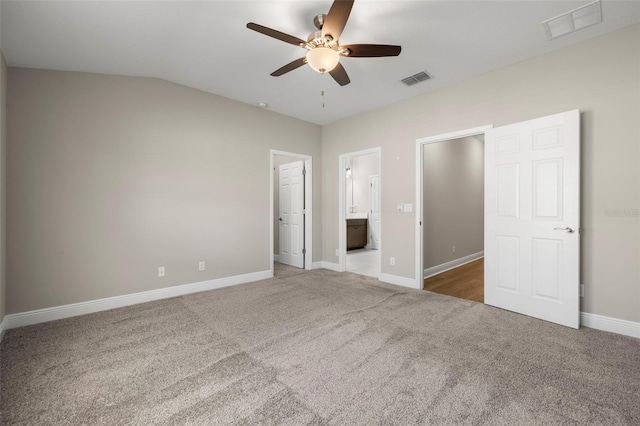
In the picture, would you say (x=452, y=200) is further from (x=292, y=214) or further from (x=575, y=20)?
(x=575, y=20)

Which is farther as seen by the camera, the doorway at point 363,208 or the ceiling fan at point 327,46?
the doorway at point 363,208

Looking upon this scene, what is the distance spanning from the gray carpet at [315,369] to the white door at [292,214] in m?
2.36

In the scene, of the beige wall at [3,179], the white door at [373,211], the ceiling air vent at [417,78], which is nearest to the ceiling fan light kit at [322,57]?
the ceiling air vent at [417,78]

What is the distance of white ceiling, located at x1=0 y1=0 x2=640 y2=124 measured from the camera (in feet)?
7.16

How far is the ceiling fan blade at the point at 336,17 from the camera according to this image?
69.2 inches

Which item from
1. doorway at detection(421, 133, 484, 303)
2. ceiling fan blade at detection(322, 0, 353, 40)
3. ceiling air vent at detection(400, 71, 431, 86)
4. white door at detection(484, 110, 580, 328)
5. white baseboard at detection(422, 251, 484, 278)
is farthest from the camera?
white baseboard at detection(422, 251, 484, 278)

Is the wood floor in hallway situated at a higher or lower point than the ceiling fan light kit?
lower

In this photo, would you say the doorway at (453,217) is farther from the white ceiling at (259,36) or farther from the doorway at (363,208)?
the doorway at (363,208)

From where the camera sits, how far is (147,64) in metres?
3.11

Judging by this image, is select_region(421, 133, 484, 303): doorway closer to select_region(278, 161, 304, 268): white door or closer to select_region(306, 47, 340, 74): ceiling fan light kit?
select_region(278, 161, 304, 268): white door

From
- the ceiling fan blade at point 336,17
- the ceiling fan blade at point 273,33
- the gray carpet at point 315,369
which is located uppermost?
the ceiling fan blade at point 336,17

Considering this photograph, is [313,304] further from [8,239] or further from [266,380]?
[8,239]

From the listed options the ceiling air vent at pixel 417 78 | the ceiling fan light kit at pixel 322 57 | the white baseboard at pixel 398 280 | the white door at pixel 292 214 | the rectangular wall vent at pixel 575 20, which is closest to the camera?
the ceiling fan light kit at pixel 322 57

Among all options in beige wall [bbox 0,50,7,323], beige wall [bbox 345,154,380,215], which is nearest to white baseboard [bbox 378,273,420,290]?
beige wall [bbox 345,154,380,215]
